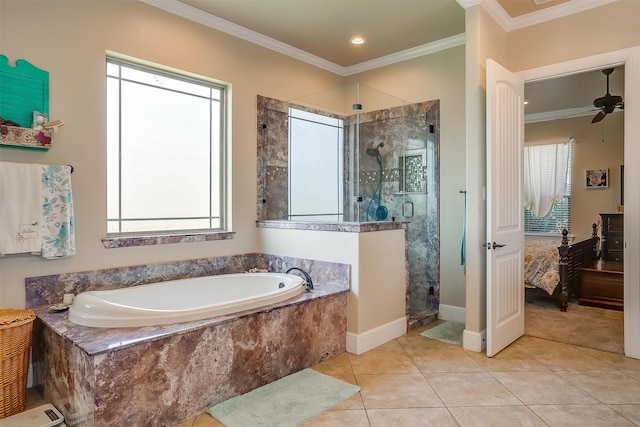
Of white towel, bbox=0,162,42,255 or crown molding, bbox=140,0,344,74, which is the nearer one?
white towel, bbox=0,162,42,255

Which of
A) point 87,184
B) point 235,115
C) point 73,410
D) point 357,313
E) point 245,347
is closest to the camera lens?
point 73,410

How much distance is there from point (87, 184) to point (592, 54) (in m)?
3.90

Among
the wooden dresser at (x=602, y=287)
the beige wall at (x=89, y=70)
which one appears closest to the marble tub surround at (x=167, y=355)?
the beige wall at (x=89, y=70)

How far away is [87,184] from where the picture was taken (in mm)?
2764

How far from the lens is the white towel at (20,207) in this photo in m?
2.38

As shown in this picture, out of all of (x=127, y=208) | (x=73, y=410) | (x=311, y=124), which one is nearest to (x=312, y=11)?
(x=311, y=124)

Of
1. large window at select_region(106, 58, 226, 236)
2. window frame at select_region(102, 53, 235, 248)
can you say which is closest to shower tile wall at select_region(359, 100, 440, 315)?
window frame at select_region(102, 53, 235, 248)

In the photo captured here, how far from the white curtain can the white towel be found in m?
6.90

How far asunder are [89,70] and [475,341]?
349 centimetres

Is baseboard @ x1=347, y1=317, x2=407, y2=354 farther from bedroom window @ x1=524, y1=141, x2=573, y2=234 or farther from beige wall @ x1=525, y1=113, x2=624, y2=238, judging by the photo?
beige wall @ x1=525, y1=113, x2=624, y2=238

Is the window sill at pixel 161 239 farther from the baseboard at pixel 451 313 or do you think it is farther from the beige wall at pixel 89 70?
the baseboard at pixel 451 313

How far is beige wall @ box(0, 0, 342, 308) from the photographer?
2.48 m

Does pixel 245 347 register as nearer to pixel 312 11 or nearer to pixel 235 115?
pixel 235 115

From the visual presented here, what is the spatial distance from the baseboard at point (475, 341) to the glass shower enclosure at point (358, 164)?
803 mm
